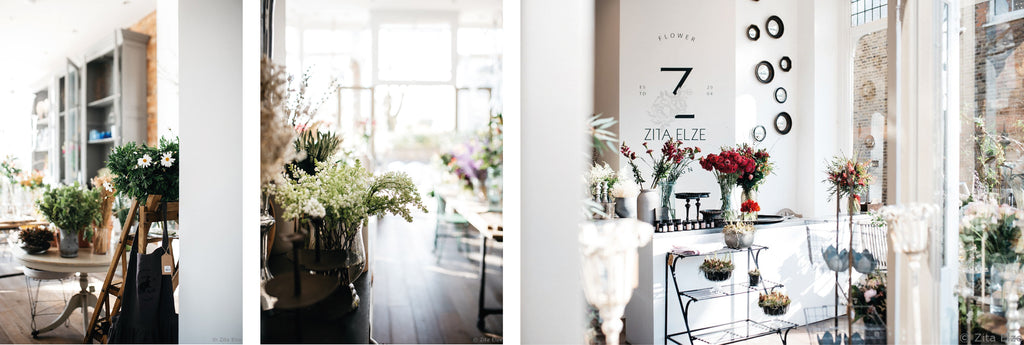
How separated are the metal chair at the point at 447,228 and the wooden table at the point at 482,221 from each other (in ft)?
0.09

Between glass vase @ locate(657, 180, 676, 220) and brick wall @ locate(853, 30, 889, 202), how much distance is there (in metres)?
0.70

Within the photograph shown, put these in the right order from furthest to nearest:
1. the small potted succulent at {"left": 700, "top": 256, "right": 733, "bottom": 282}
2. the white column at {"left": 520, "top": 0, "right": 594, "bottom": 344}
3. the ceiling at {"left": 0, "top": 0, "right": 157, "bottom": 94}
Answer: the ceiling at {"left": 0, "top": 0, "right": 157, "bottom": 94}
the small potted succulent at {"left": 700, "top": 256, "right": 733, "bottom": 282}
the white column at {"left": 520, "top": 0, "right": 594, "bottom": 344}

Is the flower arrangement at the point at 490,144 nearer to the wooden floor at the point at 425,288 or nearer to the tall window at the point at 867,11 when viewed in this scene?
the wooden floor at the point at 425,288

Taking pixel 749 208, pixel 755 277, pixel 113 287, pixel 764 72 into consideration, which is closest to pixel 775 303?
pixel 755 277

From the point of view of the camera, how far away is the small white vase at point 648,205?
6.31ft

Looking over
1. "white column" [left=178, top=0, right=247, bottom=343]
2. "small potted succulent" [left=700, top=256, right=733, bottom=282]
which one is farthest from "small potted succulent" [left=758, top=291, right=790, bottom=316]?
"white column" [left=178, top=0, right=247, bottom=343]

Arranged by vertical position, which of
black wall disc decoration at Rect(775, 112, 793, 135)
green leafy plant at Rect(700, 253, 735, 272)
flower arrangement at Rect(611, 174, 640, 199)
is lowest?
green leafy plant at Rect(700, 253, 735, 272)

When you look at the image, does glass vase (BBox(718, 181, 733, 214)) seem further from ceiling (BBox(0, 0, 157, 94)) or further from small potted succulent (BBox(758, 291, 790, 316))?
ceiling (BBox(0, 0, 157, 94))

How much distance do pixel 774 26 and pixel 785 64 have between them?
0.15 m

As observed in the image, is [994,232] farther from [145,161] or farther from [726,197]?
[145,161]

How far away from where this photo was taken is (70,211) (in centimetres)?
261

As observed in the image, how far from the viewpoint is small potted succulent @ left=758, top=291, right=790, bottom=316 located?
77.6 inches

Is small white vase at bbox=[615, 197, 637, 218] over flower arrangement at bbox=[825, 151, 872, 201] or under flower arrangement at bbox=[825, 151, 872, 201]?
under

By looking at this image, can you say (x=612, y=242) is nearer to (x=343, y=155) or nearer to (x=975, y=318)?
(x=343, y=155)
